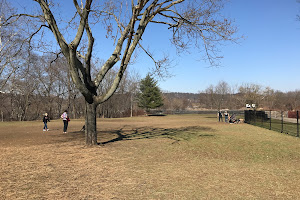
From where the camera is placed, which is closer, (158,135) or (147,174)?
(147,174)

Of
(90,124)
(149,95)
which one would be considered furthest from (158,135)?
(149,95)

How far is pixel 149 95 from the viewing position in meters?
50.5

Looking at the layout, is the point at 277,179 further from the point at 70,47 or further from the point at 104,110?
the point at 104,110

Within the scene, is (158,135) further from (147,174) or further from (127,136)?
(147,174)

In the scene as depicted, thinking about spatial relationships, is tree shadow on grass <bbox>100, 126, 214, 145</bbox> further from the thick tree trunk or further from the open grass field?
the open grass field

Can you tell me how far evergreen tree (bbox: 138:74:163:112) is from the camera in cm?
5028

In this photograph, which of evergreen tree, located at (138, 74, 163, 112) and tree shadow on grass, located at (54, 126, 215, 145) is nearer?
tree shadow on grass, located at (54, 126, 215, 145)

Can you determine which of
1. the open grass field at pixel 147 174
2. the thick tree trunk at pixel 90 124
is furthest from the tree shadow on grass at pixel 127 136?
the open grass field at pixel 147 174

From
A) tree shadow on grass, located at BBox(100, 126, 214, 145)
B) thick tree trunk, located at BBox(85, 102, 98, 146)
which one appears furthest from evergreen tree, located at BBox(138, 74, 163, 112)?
thick tree trunk, located at BBox(85, 102, 98, 146)

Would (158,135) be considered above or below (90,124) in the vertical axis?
below

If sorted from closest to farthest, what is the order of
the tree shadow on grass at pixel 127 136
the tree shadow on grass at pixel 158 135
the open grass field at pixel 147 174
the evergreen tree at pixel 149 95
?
the open grass field at pixel 147 174 → the tree shadow on grass at pixel 127 136 → the tree shadow on grass at pixel 158 135 → the evergreen tree at pixel 149 95

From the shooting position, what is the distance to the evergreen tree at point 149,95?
50.3 m

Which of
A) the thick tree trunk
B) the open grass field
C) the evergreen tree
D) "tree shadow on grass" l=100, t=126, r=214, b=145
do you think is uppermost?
the evergreen tree

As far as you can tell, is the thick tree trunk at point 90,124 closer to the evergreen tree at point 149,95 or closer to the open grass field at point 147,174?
the open grass field at point 147,174
